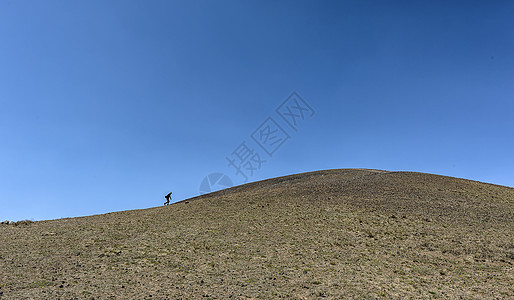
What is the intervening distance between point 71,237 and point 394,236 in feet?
61.9

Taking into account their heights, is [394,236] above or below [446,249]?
above

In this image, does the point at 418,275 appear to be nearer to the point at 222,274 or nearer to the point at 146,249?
the point at 222,274

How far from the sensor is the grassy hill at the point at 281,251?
414 inches

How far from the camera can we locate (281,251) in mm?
14688

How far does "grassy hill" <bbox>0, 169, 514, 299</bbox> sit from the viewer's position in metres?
10.5

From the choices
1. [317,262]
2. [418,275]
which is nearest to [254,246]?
[317,262]

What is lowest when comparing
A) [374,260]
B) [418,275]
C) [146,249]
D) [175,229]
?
[418,275]

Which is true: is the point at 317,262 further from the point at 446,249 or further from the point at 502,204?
the point at 502,204

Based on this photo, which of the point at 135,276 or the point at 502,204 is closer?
the point at 135,276

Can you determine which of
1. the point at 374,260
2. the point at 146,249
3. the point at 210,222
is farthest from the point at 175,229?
the point at 374,260

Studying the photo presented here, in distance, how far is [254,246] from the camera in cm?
1541

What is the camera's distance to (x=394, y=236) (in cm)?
1766

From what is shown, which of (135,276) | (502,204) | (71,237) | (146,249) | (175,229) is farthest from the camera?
(502,204)

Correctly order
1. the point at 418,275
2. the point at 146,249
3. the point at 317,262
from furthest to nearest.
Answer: the point at 146,249
the point at 317,262
the point at 418,275
